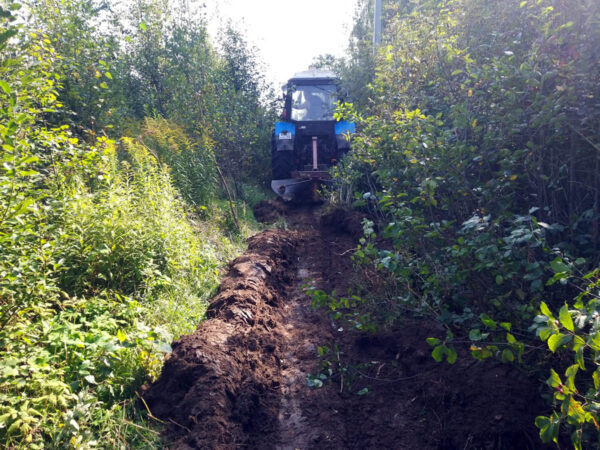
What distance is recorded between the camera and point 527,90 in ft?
9.43

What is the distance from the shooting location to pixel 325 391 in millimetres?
3467

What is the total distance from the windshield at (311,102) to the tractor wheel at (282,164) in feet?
3.41

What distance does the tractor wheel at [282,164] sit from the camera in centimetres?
1070

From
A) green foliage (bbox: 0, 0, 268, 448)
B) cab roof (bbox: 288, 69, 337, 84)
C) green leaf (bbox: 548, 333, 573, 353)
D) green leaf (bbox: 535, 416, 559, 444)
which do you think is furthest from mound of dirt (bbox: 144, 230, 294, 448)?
cab roof (bbox: 288, 69, 337, 84)

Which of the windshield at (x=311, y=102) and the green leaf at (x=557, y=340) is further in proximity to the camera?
the windshield at (x=311, y=102)

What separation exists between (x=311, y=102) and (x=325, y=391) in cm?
887

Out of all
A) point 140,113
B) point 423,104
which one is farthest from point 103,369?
point 140,113

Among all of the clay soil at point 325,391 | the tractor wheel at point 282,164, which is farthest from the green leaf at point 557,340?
the tractor wheel at point 282,164

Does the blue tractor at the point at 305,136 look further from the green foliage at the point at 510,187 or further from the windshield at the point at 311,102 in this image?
the green foliage at the point at 510,187

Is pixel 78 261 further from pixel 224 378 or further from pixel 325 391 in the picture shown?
pixel 325 391

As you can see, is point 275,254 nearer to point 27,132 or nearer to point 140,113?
point 27,132

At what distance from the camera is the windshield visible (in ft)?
36.2

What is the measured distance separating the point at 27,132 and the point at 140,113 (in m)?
8.91

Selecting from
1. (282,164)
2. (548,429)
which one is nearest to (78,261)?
(548,429)
